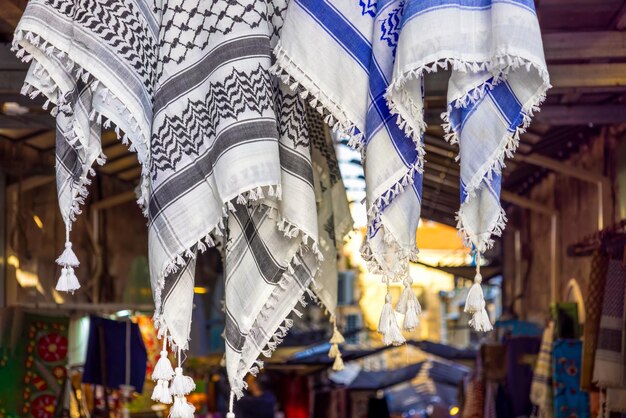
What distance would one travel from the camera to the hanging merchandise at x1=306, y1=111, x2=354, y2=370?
3.74 m

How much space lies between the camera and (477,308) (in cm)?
291

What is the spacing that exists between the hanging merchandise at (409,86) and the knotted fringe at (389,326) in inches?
4.0

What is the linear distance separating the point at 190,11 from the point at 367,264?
2.96 feet

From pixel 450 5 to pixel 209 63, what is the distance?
741mm

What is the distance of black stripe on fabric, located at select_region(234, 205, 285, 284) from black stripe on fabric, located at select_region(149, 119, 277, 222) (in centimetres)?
23

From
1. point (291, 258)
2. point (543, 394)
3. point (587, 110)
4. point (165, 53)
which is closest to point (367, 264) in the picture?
point (291, 258)

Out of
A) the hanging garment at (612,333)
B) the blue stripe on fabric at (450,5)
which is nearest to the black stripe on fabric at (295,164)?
the blue stripe on fabric at (450,5)

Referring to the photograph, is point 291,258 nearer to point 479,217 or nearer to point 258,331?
point 258,331

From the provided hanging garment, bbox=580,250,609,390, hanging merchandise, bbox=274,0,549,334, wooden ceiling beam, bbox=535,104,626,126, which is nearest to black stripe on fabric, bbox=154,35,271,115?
hanging merchandise, bbox=274,0,549,334

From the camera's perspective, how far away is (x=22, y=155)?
427 inches

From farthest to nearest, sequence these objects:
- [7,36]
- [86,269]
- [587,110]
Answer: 1. [86,269]
2. [587,110]
3. [7,36]

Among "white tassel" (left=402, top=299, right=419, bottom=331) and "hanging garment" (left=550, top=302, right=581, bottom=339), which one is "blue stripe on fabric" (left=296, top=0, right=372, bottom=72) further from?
"hanging garment" (left=550, top=302, right=581, bottom=339)

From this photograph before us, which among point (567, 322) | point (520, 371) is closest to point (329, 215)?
point (567, 322)

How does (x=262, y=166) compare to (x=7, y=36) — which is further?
(x=7, y=36)
